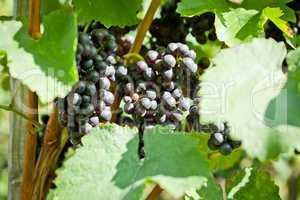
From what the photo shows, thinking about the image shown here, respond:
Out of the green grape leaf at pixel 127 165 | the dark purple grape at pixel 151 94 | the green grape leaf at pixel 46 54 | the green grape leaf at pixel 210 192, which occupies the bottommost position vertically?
the green grape leaf at pixel 210 192

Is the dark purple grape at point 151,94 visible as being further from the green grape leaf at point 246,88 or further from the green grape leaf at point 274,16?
the green grape leaf at point 274,16

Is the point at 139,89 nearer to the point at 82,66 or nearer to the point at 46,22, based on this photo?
the point at 82,66

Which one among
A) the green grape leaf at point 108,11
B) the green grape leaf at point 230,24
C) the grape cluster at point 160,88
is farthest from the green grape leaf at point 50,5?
the green grape leaf at point 230,24

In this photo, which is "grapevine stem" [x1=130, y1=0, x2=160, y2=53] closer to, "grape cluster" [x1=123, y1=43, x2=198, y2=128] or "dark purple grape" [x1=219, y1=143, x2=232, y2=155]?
"grape cluster" [x1=123, y1=43, x2=198, y2=128]

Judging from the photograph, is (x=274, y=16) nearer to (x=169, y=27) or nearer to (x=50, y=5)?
(x=169, y=27)

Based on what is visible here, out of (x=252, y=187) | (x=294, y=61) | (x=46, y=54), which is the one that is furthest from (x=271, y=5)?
(x=46, y=54)

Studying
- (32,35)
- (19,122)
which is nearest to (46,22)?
(32,35)
